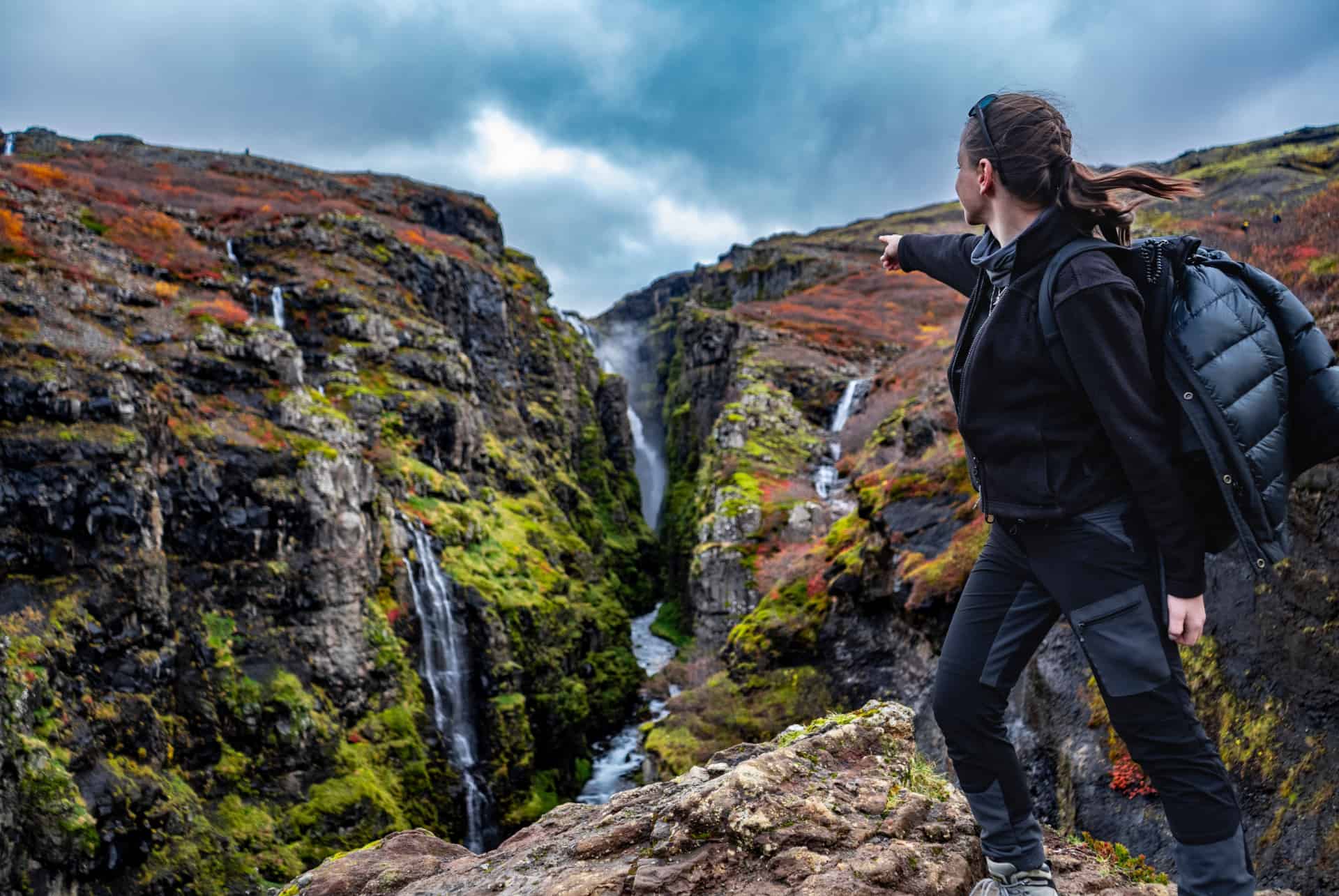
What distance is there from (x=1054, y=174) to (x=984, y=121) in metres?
0.33

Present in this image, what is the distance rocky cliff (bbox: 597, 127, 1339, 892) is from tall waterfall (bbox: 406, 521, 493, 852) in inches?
256

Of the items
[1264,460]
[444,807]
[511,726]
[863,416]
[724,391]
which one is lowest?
[444,807]

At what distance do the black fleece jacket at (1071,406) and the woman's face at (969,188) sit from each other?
0.84 ft

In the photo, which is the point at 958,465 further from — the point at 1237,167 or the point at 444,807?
the point at 1237,167

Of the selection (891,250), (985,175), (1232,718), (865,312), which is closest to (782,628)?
(1232,718)

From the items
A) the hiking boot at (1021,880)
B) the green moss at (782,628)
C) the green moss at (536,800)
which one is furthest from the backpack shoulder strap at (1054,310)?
the green moss at (536,800)

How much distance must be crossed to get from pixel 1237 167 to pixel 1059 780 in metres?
70.5

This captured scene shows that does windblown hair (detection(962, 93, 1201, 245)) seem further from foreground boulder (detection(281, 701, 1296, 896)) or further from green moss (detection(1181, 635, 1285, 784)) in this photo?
green moss (detection(1181, 635, 1285, 784))

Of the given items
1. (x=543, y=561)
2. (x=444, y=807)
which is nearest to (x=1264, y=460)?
(x=444, y=807)

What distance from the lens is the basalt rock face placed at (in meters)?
14.2

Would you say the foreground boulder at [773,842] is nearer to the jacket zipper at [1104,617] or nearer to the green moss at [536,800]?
the jacket zipper at [1104,617]

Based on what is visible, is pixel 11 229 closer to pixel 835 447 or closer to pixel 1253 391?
pixel 1253 391

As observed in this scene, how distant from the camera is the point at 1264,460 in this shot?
2244 mm

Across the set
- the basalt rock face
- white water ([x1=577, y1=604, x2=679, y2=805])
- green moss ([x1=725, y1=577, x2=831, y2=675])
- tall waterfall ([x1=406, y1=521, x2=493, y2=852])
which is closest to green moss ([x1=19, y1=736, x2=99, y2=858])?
the basalt rock face
